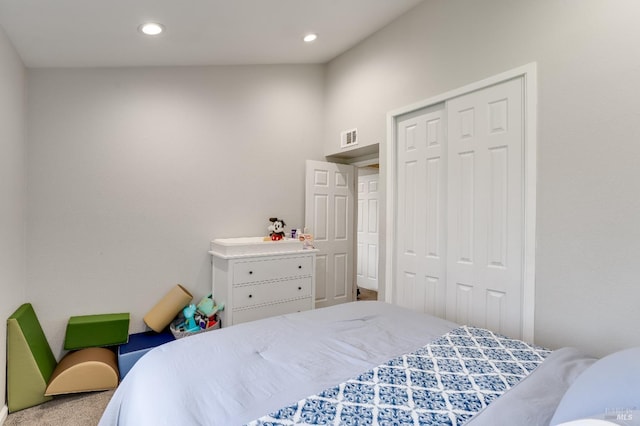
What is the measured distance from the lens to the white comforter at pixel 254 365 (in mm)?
1021

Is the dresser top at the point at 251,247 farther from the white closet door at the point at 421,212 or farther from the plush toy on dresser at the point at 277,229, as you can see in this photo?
the white closet door at the point at 421,212

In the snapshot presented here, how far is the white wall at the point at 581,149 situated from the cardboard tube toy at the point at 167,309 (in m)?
2.80

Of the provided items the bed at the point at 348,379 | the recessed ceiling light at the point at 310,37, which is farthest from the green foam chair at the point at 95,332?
the recessed ceiling light at the point at 310,37

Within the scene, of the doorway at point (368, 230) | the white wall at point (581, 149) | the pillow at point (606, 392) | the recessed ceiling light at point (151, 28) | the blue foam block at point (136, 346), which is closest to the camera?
the pillow at point (606, 392)

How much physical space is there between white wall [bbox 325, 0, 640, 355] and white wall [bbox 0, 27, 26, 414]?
3.17 metres

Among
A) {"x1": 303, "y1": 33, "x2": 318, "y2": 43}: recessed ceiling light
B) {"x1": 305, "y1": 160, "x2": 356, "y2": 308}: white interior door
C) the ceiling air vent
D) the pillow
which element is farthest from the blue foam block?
{"x1": 303, "y1": 33, "x2": 318, "y2": 43}: recessed ceiling light

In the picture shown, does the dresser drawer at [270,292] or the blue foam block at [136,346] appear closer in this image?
the blue foam block at [136,346]

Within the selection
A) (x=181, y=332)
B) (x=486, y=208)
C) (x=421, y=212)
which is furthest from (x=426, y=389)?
(x=181, y=332)

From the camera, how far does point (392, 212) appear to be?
301 cm

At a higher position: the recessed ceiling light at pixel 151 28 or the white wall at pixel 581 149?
the recessed ceiling light at pixel 151 28

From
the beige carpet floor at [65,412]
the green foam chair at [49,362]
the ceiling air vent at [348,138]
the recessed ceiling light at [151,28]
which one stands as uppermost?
the recessed ceiling light at [151,28]

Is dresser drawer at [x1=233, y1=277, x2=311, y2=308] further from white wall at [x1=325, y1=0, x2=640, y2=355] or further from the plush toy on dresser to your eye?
white wall at [x1=325, y1=0, x2=640, y2=355]

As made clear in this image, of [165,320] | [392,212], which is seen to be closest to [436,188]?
[392,212]

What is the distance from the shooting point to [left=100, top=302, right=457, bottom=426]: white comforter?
1.02 meters
